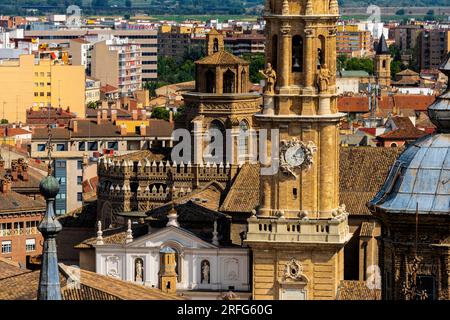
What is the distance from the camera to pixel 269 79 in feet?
169

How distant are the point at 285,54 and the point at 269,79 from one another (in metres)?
0.66

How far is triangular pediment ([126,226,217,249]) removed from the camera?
5547 cm

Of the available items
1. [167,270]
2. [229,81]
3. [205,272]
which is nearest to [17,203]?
[229,81]

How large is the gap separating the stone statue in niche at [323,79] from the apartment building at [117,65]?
128 m

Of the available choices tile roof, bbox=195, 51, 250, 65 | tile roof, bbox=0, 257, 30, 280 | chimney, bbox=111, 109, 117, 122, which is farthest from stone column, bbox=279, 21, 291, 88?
chimney, bbox=111, 109, 117, 122

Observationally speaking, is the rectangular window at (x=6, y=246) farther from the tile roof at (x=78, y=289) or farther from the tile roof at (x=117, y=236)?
the tile roof at (x=78, y=289)

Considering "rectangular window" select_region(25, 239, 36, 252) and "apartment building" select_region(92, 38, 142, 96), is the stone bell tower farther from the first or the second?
"apartment building" select_region(92, 38, 142, 96)

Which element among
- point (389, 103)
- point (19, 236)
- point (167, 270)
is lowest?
point (389, 103)

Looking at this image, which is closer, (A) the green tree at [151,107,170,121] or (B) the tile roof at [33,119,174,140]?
(B) the tile roof at [33,119,174,140]

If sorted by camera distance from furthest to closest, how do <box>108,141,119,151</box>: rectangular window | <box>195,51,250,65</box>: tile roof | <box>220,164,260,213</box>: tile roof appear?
<box>108,141,119,151</box>: rectangular window < <box>195,51,250,65</box>: tile roof < <box>220,164,260,213</box>: tile roof

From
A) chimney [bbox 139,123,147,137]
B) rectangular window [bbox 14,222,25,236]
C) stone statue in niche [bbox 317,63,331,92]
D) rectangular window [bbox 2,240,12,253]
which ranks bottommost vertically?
rectangular window [bbox 2,240,12,253]

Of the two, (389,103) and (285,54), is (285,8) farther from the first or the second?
(389,103)

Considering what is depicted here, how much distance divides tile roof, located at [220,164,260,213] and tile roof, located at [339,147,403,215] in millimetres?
2131
